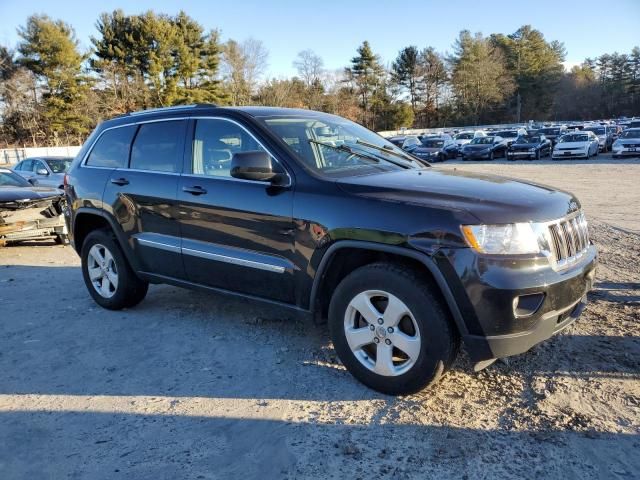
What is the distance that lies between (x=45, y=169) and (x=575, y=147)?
2594cm

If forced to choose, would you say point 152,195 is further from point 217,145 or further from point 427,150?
point 427,150

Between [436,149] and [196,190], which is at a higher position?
[196,190]

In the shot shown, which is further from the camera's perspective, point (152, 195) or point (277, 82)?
point (277, 82)

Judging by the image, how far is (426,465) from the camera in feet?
8.60

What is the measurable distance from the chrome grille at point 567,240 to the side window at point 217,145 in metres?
2.22

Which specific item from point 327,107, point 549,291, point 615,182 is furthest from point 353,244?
point 327,107

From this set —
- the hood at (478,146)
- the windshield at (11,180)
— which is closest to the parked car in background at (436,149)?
the hood at (478,146)

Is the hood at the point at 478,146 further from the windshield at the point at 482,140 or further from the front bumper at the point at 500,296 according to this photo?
the front bumper at the point at 500,296

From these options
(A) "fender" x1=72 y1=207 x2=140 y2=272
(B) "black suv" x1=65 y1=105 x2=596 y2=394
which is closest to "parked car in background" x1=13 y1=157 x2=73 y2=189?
(A) "fender" x1=72 y1=207 x2=140 y2=272

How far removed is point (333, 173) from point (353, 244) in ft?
2.22

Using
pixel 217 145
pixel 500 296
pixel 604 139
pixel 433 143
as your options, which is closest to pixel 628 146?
pixel 604 139

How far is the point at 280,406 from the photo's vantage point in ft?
10.7

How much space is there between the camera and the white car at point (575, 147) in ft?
92.7

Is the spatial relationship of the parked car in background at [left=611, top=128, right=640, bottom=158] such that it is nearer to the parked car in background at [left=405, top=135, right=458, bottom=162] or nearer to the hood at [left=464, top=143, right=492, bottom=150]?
the hood at [left=464, top=143, right=492, bottom=150]
